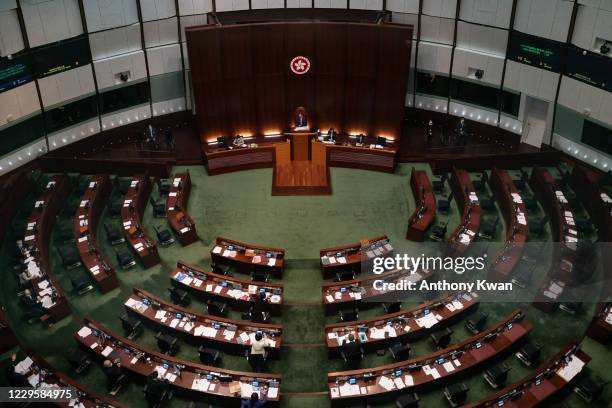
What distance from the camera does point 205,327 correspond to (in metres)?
12.8

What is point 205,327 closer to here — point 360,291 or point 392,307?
point 360,291

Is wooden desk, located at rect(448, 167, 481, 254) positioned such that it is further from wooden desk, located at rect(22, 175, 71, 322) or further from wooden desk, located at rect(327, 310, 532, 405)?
wooden desk, located at rect(22, 175, 71, 322)

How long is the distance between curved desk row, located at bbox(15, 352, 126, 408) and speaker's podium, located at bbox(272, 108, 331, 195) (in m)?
8.78

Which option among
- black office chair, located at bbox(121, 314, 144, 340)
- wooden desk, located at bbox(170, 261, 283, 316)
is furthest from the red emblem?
black office chair, located at bbox(121, 314, 144, 340)

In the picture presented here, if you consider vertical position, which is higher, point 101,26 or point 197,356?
point 101,26

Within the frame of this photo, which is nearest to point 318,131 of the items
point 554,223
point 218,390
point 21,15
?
point 554,223

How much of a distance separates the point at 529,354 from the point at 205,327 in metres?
7.08

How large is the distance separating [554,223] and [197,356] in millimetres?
10427

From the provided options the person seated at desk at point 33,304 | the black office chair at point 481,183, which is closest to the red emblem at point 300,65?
the black office chair at point 481,183

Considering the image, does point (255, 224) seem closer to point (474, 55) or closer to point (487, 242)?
point (487, 242)

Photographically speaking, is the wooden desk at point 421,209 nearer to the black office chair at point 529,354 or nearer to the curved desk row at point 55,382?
the black office chair at point 529,354

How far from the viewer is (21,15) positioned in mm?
16219

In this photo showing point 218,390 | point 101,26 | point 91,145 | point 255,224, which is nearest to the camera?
point 218,390

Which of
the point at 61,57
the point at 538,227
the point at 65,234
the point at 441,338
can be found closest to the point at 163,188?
the point at 65,234
